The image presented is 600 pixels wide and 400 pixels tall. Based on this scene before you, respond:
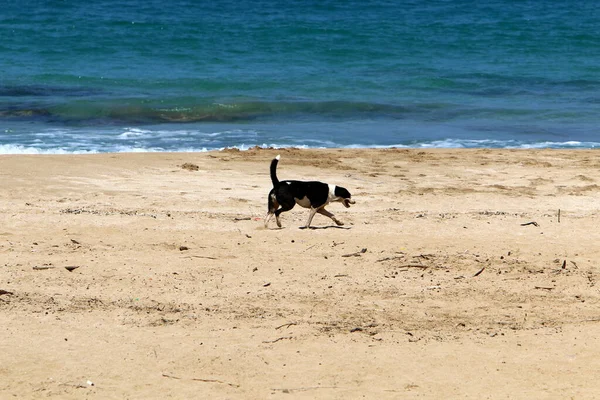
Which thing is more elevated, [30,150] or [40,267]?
[40,267]

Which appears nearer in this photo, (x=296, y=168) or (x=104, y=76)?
(x=296, y=168)

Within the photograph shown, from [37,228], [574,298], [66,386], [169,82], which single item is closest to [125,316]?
[66,386]

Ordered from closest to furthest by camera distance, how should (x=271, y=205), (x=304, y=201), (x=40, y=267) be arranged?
1. (x=40, y=267)
2. (x=271, y=205)
3. (x=304, y=201)

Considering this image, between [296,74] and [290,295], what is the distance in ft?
70.8

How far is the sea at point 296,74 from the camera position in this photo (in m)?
19.4

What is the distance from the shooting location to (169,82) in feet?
89.8

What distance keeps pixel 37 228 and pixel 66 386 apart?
12.2 ft

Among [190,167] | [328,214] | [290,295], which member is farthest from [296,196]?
[190,167]

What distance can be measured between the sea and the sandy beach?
21.0ft

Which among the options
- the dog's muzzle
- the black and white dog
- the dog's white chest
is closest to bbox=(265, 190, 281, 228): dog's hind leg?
the black and white dog

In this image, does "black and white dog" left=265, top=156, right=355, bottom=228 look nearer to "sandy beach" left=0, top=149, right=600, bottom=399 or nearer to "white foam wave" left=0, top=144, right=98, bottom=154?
"sandy beach" left=0, top=149, right=600, bottom=399

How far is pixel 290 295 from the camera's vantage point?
7.67 m

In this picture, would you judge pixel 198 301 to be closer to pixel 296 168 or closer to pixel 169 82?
pixel 296 168

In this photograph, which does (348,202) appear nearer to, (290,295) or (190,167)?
(290,295)
